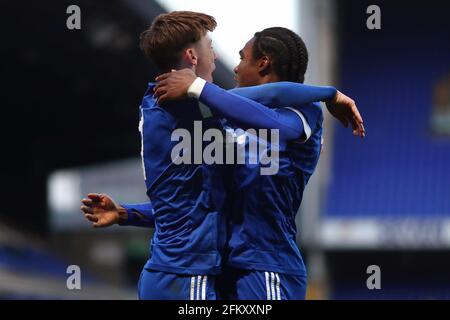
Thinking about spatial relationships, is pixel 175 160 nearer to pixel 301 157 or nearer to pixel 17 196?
pixel 301 157

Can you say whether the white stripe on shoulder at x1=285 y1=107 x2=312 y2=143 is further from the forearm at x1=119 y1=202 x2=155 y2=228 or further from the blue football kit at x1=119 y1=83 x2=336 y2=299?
the forearm at x1=119 y1=202 x2=155 y2=228

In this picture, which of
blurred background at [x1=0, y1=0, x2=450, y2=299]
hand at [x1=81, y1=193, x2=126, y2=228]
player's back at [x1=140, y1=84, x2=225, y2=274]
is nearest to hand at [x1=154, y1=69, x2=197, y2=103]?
player's back at [x1=140, y1=84, x2=225, y2=274]

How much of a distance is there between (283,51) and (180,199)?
0.86 m

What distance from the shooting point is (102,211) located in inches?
193

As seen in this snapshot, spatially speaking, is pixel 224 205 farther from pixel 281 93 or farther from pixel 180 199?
pixel 281 93

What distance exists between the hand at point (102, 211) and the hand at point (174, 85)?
0.67m

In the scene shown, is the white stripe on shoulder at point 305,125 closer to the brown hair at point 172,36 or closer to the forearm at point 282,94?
the forearm at point 282,94

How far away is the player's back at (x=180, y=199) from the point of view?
4477mm

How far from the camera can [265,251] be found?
15.1 ft

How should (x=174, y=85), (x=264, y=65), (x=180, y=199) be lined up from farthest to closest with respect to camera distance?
(x=264, y=65) < (x=180, y=199) < (x=174, y=85)

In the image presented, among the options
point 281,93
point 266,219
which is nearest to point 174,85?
A: point 281,93

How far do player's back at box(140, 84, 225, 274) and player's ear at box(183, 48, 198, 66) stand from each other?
23cm

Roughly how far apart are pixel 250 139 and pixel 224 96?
38 cm

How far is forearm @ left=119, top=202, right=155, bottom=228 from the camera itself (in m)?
4.93
